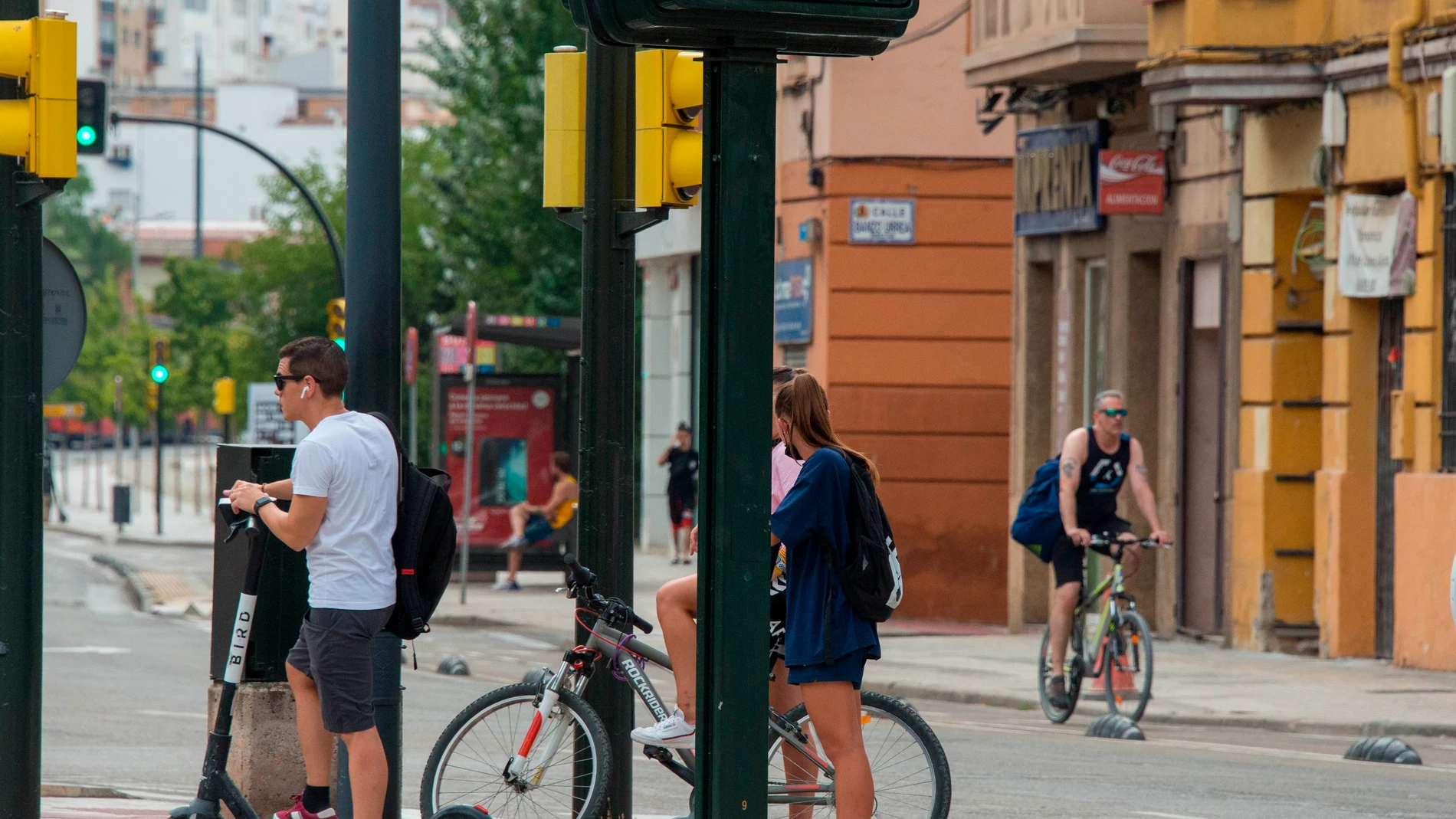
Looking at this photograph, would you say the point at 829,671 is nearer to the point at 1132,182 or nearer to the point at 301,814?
the point at 301,814

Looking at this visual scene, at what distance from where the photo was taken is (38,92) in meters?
7.11

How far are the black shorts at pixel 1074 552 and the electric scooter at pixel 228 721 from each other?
246 inches

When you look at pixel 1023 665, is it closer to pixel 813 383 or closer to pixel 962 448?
pixel 962 448

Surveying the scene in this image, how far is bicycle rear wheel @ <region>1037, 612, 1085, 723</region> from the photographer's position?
12.7 metres

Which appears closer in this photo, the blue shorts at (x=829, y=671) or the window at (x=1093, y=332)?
the blue shorts at (x=829, y=671)

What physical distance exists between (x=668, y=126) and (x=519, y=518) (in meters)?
19.9

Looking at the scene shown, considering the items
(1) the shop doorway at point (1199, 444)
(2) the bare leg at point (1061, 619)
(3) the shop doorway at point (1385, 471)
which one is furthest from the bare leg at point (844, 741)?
(1) the shop doorway at point (1199, 444)

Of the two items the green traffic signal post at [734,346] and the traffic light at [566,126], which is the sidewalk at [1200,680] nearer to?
the traffic light at [566,126]

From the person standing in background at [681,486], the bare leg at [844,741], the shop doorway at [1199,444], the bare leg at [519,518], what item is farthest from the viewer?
the person standing in background at [681,486]

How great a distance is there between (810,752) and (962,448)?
1560 centimetres

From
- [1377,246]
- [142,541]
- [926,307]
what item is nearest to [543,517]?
[926,307]

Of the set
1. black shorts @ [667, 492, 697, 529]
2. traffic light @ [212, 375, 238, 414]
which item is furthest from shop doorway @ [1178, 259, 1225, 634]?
traffic light @ [212, 375, 238, 414]

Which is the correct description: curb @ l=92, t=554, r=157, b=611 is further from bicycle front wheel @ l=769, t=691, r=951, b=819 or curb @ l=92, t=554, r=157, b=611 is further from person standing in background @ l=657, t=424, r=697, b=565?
bicycle front wheel @ l=769, t=691, r=951, b=819

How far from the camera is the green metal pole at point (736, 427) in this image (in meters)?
4.13
